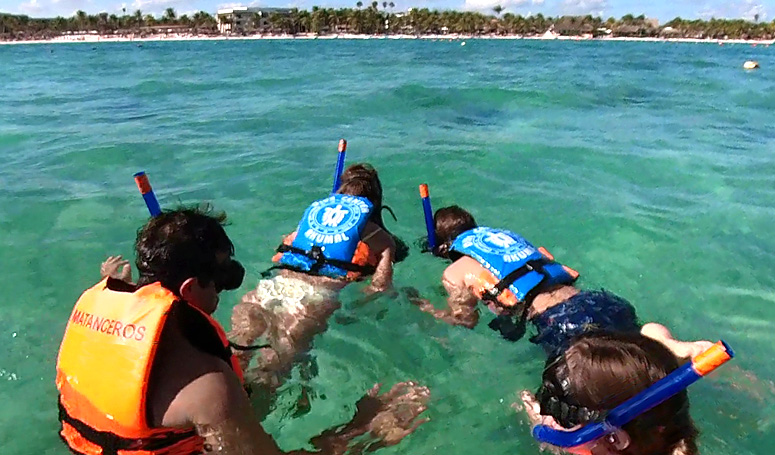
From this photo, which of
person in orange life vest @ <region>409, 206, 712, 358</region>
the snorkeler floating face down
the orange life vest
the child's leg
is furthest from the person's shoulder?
person in orange life vest @ <region>409, 206, 712, 358</region>

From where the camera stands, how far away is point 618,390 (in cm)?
230

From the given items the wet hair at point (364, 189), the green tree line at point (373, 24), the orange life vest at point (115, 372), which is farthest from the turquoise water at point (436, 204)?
the green tree line at point (373, 24)

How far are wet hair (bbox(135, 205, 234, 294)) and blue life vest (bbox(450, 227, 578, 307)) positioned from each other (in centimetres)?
240

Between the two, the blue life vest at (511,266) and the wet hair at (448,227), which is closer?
the blue life vest at (511,266)

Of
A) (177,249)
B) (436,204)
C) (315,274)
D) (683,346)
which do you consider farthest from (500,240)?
(436,204)

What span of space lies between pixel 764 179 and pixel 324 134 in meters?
7.97

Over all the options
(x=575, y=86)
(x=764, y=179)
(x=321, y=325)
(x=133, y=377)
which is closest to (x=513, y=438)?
(x=321, y=325)

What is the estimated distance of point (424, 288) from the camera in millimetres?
6016

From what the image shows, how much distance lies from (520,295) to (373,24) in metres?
130

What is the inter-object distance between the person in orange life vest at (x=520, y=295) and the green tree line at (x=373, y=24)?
412 ft

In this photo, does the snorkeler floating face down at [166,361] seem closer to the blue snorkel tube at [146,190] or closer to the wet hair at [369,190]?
the blue snorkel tube at [146,190]

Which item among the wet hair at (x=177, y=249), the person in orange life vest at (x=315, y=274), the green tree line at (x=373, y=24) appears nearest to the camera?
the wet hair at (x=177, y=249)

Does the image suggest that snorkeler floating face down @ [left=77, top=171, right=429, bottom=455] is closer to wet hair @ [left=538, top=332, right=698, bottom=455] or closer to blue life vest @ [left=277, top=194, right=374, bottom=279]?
wet hair @ [left=538, top=332, right=698, bottom=455]

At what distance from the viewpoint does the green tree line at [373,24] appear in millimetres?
123625
